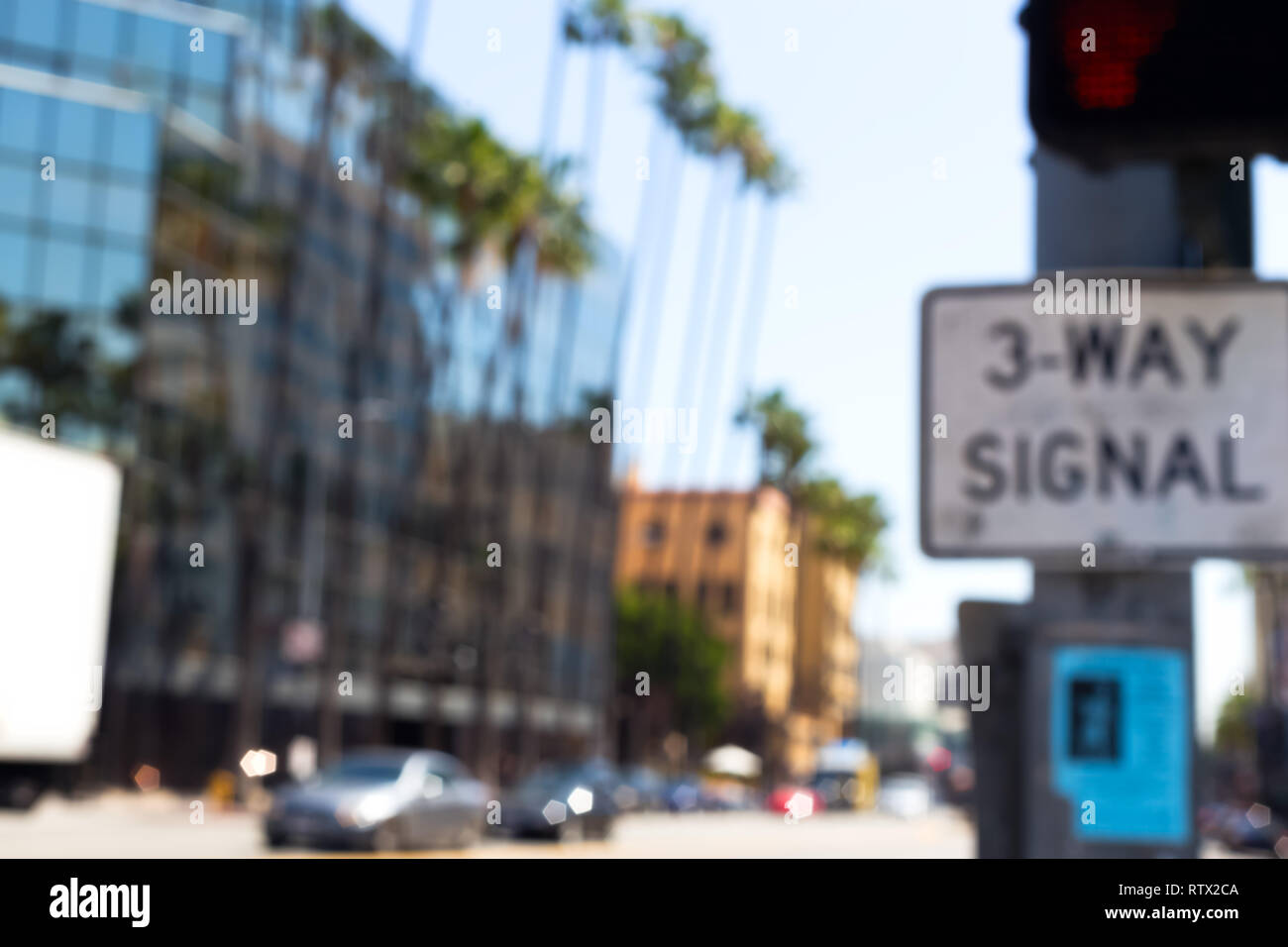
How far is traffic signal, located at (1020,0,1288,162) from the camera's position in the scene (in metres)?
2.31

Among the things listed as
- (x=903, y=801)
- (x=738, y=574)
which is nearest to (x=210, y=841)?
(x=903, y=801)

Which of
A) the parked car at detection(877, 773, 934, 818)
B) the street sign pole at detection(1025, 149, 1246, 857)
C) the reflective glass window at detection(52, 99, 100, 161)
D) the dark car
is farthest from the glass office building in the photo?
the street sign pole at detection(1025, 149, 1246, 857)

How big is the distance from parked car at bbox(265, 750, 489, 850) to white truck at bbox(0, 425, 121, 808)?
2.99m

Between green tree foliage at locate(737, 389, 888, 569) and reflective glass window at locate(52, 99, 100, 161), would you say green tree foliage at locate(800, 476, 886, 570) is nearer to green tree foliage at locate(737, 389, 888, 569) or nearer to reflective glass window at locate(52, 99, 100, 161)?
green tree foliage at locate(737, 389, 888, 569)

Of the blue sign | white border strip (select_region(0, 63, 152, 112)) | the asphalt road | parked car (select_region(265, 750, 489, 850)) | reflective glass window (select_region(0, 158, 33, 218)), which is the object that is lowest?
the asphalt road

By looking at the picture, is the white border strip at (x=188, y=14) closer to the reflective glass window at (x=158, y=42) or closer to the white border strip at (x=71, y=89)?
the reflective glass window at (x=158, y=42)

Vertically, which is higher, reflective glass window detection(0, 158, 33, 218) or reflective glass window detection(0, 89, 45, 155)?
reflective glass window detection(0, 89, 45, 155)

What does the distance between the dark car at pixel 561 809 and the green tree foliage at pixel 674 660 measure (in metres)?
53.4

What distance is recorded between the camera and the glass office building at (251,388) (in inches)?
1677

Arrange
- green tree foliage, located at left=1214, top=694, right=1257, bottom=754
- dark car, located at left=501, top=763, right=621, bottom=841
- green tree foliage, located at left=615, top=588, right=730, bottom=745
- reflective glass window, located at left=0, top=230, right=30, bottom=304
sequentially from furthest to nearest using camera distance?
green tree foliage, located at left=1214, top=694, right=1257, bottom=754 → green tree foliage, located at left=615, top=588, right=730, bottom=745 → reflective glass window, located at left=0, top=230, right=30, bottom=304 → dark car, located at left=501, top=763, right=621, bottom=841

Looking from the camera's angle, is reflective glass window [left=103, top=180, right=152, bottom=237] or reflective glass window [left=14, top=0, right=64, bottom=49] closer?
reflective glass window [left=103, top=180, right=152, bottom=237]

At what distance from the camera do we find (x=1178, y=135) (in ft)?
7.77
